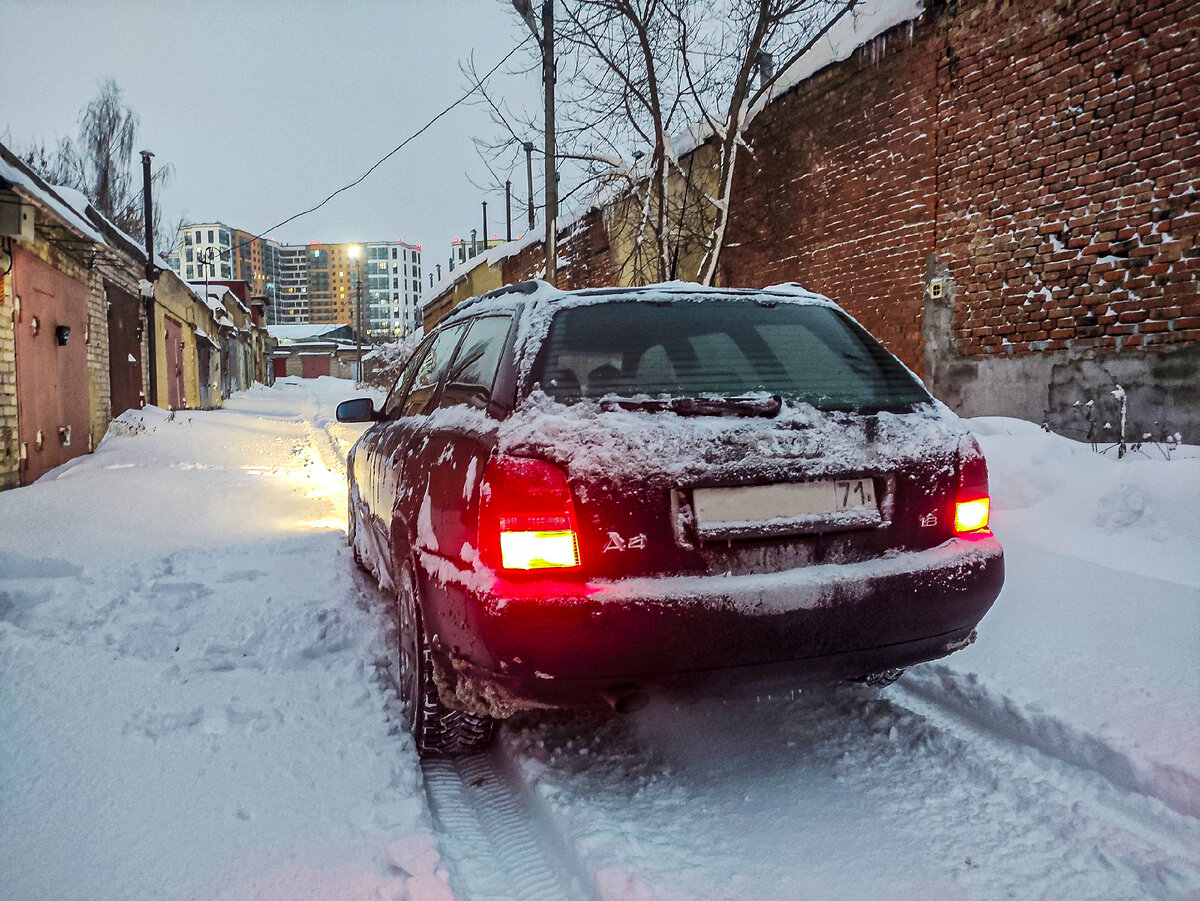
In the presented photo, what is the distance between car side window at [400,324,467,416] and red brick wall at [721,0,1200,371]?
5.75 meters

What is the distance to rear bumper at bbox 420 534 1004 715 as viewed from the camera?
2.13 meters

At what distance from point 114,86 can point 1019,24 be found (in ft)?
114

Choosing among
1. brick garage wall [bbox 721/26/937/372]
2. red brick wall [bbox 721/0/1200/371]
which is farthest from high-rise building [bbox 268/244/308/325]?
red brick wall [bbox 721/0/1200/371]

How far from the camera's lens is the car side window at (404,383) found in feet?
13.9

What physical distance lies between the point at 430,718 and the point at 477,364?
129 centimetres

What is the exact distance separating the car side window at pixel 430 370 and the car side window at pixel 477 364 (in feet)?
0.65

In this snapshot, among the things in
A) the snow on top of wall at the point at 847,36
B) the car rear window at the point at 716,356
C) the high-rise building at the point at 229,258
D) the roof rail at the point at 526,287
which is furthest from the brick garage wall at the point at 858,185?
the high-rise building at the point at 229,258

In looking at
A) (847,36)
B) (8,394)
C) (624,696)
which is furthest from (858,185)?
(8,394)

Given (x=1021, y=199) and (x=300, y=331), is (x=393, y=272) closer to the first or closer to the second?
(x=300, y=331)

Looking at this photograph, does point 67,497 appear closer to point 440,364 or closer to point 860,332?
point 440,364

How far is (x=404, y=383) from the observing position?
4.41 m

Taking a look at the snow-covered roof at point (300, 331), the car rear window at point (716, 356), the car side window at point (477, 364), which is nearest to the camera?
the car rear window at point (716, 356)

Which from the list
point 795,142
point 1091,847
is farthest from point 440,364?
point 795,142

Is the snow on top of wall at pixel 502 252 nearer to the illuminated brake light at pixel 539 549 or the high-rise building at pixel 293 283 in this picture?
the illuminated brake light at pixel 539 549
